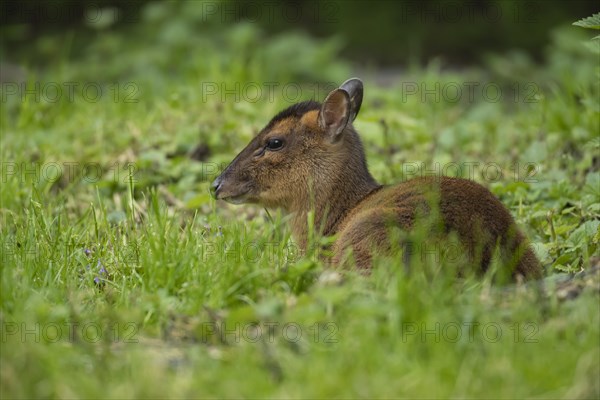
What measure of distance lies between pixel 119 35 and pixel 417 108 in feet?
12.4

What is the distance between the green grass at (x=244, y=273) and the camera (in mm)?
3604

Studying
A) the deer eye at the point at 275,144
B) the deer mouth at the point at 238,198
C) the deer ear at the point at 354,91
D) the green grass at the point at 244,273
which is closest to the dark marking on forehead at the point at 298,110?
the deer eye at the point at 275,144

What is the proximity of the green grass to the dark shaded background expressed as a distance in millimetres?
2257

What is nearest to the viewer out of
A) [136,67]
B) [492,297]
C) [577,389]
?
[577,389]

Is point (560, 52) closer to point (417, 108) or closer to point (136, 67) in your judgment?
point (417, 108)

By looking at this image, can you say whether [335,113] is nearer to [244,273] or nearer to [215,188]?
[215,188]

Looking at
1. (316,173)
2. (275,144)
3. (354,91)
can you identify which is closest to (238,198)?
(275,144)

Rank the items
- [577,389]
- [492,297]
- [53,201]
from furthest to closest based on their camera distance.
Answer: [53,201]
[492,297]
[577,389]

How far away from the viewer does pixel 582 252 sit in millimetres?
5480

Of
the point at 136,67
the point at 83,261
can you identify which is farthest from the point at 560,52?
the point at 83,261

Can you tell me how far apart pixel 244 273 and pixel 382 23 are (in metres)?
8.23

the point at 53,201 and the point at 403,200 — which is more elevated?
the point at 403,200

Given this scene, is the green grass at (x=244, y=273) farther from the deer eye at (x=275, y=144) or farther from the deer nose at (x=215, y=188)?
the deer eye at (x=275, y=144)

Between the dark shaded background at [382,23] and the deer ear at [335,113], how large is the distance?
224 inches
